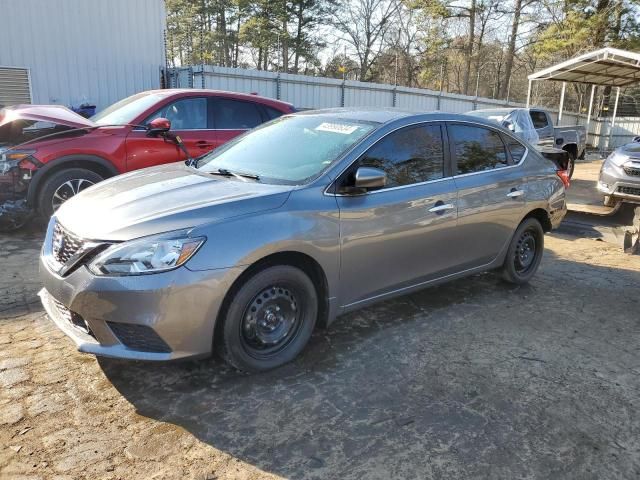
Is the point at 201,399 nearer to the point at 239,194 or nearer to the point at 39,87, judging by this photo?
the point at 239,194

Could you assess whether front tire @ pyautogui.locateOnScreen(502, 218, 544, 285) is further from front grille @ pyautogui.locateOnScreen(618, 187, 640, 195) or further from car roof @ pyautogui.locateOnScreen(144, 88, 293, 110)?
car roof @ pyautogui.locateOnScreen(144, 88, 293, 110)

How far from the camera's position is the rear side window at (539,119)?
1344cm

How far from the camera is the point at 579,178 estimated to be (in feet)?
46.4

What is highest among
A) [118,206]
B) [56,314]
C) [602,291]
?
[118,206]

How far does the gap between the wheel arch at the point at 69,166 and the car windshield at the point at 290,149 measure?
98.4 inches

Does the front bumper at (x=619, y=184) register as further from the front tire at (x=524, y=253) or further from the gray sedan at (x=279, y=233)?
the gray sedan at (x=279, y=233)

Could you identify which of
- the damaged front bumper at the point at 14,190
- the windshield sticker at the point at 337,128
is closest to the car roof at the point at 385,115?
the windshield sticker at the point at 337,128

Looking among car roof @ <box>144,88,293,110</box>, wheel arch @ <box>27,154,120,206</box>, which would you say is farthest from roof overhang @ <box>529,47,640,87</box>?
wheel arch @ <box>27,154,120,206</box>

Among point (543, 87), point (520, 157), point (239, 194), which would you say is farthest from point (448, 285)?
point (543, 87)

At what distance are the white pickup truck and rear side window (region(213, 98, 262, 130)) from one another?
5.35 metres

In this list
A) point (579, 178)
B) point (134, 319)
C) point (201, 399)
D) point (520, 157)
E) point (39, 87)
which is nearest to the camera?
point (134, 319)

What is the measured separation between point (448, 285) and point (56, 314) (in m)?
3.57

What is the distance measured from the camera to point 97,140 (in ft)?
20.7

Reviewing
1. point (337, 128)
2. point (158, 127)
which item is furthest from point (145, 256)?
point (158, 127)
